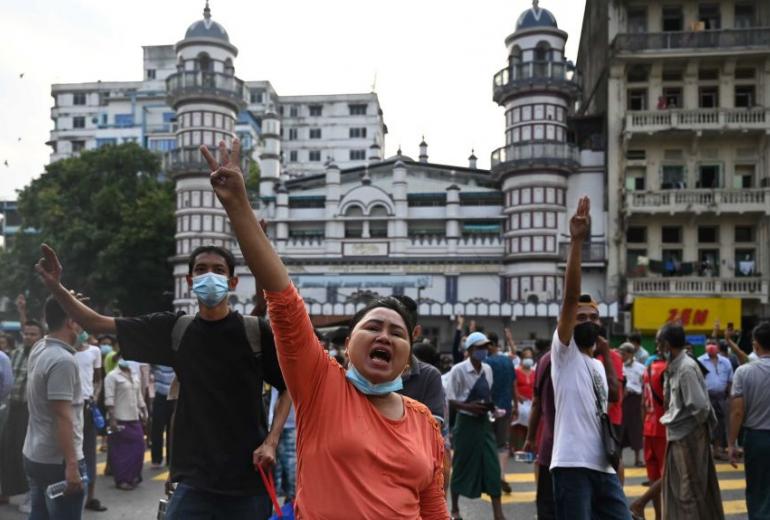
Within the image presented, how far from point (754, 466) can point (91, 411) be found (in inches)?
217

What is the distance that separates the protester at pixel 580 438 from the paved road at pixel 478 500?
3.08 metres

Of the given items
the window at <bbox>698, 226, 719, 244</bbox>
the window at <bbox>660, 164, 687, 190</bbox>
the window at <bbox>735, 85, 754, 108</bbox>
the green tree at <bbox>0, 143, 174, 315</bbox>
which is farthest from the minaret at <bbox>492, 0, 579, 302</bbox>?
the green tree at <bbox>0, 143, 174, 315</bbox>

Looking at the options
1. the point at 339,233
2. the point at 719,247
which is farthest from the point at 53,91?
the point at 719,247

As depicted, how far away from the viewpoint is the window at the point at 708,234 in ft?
104

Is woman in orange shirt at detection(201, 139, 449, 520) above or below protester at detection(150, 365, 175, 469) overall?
above

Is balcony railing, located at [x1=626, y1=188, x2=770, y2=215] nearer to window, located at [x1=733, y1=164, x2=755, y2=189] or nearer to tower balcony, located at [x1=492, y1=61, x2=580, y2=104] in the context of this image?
window, located at [x1=733, y1=164, x2=755, y2=189]

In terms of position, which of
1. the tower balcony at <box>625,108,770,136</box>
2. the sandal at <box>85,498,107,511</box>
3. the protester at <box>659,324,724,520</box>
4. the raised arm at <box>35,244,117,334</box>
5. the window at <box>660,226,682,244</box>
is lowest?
the sandal at <box>85,498,107,511</box>

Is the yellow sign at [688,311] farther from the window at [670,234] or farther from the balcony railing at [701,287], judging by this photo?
the window at [670,234]

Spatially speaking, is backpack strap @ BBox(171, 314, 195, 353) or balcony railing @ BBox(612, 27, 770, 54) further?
balcony railing @ BBox(612, 27, 770, 54)

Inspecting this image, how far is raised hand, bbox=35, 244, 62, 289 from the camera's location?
3736mm

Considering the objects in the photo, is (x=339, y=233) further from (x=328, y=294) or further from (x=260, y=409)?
(x=260, y=409)

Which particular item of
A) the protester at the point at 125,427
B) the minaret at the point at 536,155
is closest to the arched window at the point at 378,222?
A: the minaret at the point at 536,155

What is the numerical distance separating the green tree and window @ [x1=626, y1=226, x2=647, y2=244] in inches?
880

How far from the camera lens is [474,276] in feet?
115
